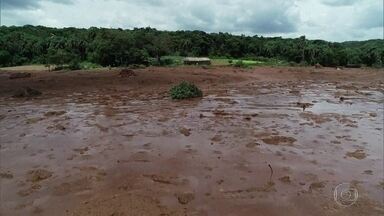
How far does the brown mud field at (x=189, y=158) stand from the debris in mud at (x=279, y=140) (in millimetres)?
23

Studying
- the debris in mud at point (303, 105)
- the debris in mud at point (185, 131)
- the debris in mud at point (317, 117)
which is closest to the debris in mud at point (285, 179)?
the debris in mud at point (185, 131)

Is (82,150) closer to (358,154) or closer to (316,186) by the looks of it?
(316,186)

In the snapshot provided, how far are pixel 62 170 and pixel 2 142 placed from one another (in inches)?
118

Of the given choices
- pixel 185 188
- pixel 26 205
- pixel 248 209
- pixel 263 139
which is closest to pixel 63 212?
pixel 26 205

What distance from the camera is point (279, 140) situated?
31.2 feet

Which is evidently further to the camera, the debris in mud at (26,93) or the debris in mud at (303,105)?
the debris in mud at (26,93)

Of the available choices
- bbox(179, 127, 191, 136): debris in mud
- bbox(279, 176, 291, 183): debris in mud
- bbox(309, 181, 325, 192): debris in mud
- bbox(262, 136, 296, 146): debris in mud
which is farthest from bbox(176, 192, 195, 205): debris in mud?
bbox(179, 127, 191, 136): debris in mud

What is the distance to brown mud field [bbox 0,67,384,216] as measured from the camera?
18.9 ft

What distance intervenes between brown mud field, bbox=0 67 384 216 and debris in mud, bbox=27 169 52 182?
0.02 meters

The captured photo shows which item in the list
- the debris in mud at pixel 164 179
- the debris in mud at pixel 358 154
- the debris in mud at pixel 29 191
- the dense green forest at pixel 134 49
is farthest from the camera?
the dense green forest at pixel 134 49

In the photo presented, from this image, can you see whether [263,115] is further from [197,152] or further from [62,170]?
[62,170]

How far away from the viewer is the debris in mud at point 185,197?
18.9 feet

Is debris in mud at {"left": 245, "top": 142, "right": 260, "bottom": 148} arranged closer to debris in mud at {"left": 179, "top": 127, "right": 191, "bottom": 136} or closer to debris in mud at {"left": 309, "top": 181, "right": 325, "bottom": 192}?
debris in mud at {"left": 179, "top": 127, "right": 191, "bottom": 136}

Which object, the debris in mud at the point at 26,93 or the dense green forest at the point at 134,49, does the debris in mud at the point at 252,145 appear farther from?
the dense green forest at the point at 134,49
